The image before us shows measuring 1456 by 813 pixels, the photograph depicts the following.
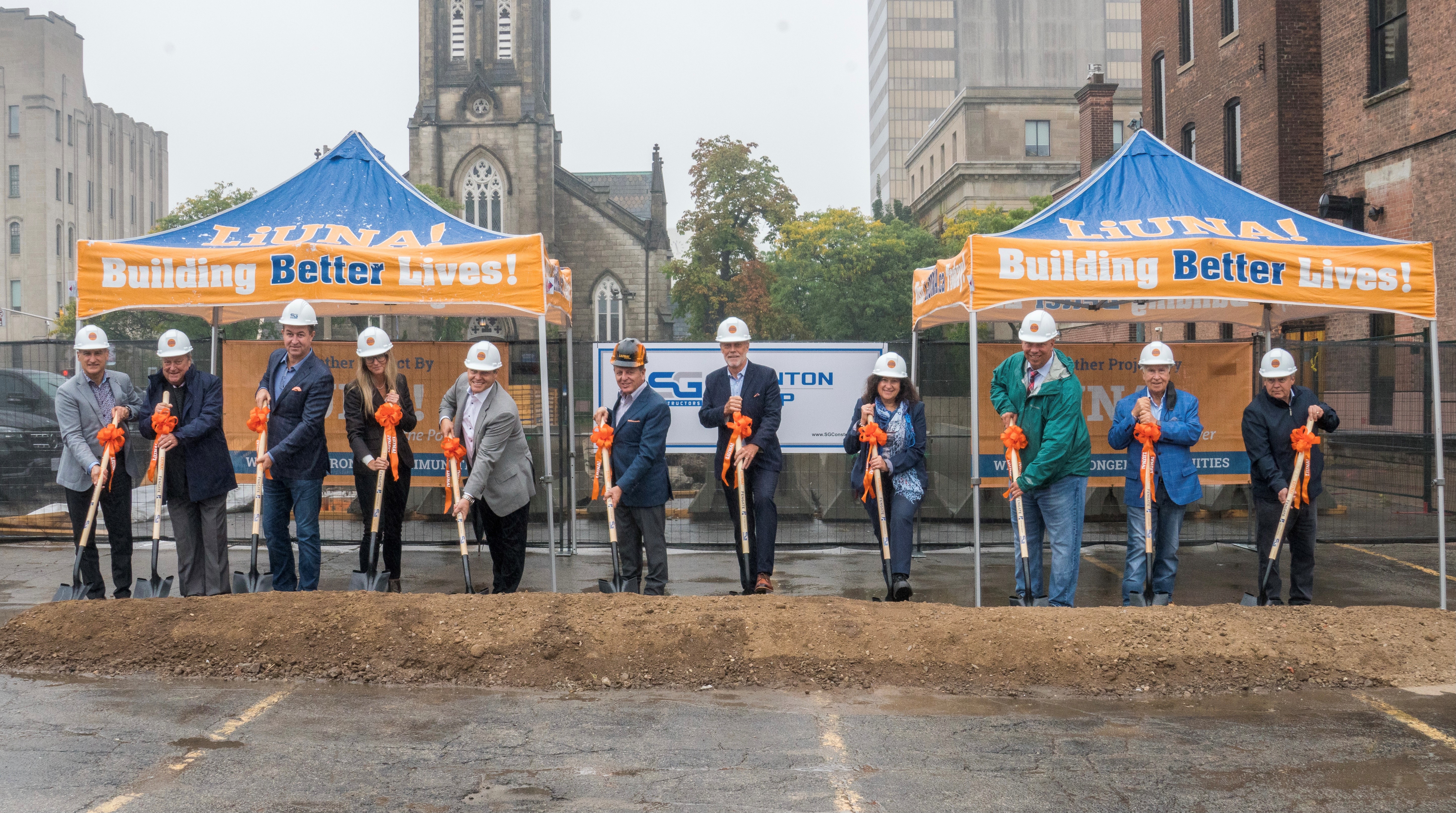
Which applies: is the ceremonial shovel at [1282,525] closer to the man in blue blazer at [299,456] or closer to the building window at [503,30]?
Result: the man in blue blazer at [299,456]

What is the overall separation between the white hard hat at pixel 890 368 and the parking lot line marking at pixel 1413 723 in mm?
3457

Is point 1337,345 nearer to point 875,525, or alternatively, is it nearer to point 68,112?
point 875,525

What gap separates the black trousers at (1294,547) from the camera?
7.68m

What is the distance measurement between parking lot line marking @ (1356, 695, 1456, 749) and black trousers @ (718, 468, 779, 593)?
12.5ft

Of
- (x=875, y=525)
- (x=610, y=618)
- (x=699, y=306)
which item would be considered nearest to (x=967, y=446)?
(x=875, y=525)

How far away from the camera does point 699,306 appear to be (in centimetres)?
5166

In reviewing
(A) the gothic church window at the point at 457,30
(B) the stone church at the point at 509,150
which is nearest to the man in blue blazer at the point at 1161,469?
(B) the stone church at the point at 509,150

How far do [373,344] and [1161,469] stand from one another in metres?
5.63

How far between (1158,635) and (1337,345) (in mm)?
6701

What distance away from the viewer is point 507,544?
785 centimetres

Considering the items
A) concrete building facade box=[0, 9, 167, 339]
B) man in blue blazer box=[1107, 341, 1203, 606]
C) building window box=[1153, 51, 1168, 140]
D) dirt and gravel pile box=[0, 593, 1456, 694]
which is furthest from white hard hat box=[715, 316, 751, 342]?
concrete building facade box=[0, 9, 167, 339]

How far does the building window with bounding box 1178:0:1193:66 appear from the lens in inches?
1091

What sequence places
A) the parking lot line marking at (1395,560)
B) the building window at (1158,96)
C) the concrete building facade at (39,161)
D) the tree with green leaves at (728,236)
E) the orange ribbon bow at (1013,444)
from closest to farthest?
1. the orange ribbon bow at (1013,444)
2. the parking lot line marking at (1395,560)
3. the building window at (1158,96)
4. the tree with green leaves at (728,236)
5. the concrete building facade at (39,161)

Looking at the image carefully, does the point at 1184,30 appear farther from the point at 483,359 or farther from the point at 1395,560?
the point at 483,359
